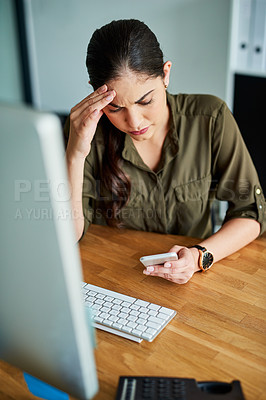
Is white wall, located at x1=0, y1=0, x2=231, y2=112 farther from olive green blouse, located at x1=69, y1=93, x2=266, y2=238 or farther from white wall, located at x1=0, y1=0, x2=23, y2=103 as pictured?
olive green blouse, located at x1=69, y1=93, x2=266, y2=238

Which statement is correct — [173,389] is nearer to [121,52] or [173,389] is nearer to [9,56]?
[121,52]

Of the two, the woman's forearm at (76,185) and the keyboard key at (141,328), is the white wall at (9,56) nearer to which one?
the woman's forearm at (76,185)

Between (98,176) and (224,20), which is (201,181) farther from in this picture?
(224,20)

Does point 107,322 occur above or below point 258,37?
below

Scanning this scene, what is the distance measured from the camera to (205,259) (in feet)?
3.74

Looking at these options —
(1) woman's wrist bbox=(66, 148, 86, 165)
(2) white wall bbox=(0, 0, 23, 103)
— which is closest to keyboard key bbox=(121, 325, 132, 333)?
(1) woman's wrist bbox=(66, 148, 86, 165)

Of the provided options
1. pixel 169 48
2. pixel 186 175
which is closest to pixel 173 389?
pixel 186 175

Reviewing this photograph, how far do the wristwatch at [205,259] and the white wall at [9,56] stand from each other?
286 cm

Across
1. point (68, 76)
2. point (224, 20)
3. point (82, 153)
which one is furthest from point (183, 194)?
point (68, 76)

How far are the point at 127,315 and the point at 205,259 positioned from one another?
29 centimetres

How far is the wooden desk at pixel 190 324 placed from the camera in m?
0.81

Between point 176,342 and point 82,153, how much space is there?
2.04 ft

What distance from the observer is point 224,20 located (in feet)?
8.89

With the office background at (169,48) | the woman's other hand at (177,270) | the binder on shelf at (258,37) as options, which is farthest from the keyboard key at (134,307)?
the binder on shelf at (258,37)
